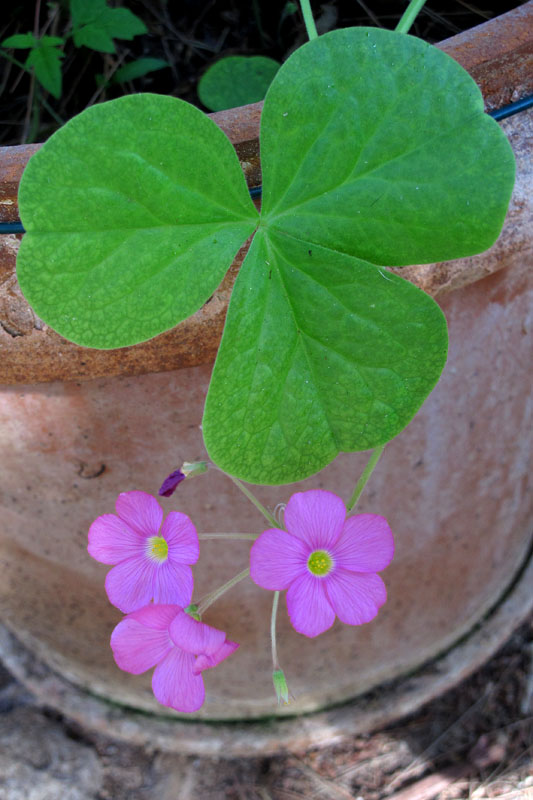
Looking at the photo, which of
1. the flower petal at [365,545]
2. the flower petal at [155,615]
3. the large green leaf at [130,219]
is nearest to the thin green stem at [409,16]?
the large green leaf at [130,219]

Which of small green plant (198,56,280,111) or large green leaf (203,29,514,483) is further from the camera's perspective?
small green plant (198,56,280,111)

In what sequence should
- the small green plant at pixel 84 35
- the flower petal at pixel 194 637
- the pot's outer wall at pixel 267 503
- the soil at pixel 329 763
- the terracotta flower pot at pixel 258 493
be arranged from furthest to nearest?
the soil at pixel 329 763 < the small green plant at pixel 84 35 < the pot's outer wall at pixel 267 503 < the terracotta flower pot at pixel 258 493 < the flower petal at pixel 194 637

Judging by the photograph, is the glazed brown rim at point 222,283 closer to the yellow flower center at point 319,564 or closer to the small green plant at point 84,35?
the yellow flower center at point 319,564

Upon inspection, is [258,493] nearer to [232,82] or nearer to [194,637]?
[194,637]

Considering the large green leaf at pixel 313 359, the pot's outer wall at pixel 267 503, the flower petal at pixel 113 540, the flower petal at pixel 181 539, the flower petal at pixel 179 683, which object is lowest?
the pot's outer wall at pixel 267 503

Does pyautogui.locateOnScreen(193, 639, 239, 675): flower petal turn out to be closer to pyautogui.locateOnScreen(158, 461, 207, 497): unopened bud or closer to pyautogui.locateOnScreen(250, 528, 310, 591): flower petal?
pyautogui.locateOnScreen(250, 528, 310, 591): flower petal

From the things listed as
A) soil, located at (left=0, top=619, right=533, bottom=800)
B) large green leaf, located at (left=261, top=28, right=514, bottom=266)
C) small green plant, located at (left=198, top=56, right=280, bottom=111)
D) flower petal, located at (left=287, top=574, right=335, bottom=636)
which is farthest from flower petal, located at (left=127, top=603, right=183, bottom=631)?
soil, located at (left=0, top=619, right=533, bottom=800)
